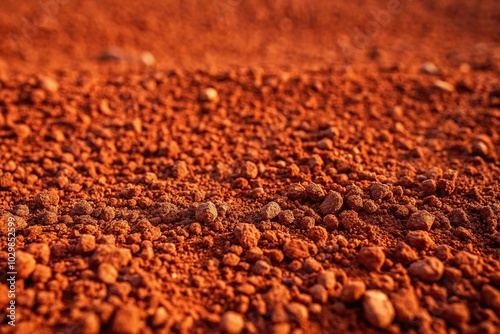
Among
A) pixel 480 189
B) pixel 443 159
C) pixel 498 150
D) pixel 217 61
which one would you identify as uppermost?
pixel 217 61

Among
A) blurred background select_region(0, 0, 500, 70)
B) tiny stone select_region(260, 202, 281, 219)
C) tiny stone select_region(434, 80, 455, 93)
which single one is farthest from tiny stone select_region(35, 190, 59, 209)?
tiny stone select_region(434, 80, 455, 93)

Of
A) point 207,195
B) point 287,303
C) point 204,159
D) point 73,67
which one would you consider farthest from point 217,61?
point 287,303

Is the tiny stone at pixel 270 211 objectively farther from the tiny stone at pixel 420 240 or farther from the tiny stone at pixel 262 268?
the tiny stone at pixel 420 240

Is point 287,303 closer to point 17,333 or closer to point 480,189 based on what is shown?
point 17,333

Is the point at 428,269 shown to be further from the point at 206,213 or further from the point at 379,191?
the point at 206,213

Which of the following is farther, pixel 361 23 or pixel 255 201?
pixel 361 23

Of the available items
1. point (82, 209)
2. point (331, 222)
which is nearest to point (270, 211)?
point (331, 222)

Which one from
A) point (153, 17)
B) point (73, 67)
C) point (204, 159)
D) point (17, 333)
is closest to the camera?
point (17, 333)
